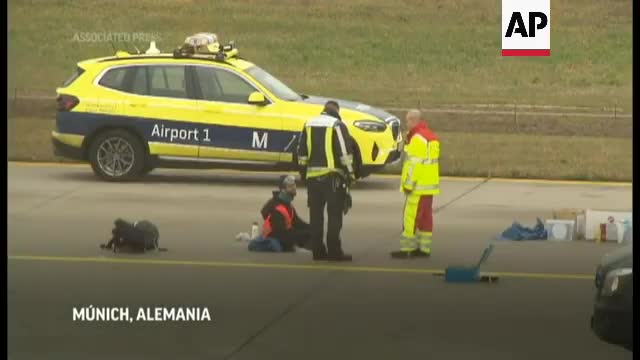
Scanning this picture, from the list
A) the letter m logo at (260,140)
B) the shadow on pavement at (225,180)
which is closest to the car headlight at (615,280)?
the letter m logo at (260,140)

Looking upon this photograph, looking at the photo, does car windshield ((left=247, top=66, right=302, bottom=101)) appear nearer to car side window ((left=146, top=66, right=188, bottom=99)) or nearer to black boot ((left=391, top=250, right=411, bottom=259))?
car side window ((left=146, top=66, right=188, bottom=99))

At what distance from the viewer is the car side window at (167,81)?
77.3 ft

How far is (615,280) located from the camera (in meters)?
11.2

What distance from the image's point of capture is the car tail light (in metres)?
23.6

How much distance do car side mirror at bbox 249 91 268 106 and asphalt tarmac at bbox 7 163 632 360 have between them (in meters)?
1.06

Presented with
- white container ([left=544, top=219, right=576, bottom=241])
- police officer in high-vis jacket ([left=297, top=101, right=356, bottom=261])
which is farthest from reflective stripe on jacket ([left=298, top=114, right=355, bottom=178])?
white container ([left=544, top=219, right=576, bottom=241])

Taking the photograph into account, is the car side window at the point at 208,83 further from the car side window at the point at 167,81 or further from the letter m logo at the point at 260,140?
the letter m logo at the point at 260,140

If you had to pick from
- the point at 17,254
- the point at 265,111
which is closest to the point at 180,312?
the point at 17,254

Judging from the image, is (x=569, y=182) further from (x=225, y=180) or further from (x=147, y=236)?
(x=147, y=236)

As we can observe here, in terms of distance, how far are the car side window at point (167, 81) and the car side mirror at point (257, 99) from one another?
1.06 m

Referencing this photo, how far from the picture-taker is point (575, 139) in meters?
28.8

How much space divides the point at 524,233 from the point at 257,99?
18.5 ft

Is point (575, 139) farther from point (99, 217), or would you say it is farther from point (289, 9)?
point (99, 217)

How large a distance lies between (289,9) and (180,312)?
19.1 metres
